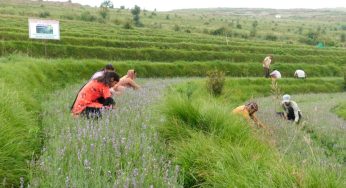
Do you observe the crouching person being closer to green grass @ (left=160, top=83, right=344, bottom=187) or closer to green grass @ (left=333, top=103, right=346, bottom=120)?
green grass @ (left=160, top=83, right=344, bottom=187)

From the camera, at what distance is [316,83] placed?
27656mm

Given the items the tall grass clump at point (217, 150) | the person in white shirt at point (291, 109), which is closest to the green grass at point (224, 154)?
the tall grass clump at point (217, 150)

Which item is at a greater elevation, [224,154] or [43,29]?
[43,29]

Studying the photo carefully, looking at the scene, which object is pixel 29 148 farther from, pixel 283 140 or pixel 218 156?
pixel 283 140

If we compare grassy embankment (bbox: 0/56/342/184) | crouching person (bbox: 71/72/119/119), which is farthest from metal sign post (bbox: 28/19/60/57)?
crouching person (bbox: 71/72/119/119)

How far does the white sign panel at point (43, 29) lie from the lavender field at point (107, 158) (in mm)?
14106

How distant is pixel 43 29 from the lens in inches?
808

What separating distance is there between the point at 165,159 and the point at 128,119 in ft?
5.25

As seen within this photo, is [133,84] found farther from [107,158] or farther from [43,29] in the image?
[43,29]

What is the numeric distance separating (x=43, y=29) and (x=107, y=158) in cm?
1692

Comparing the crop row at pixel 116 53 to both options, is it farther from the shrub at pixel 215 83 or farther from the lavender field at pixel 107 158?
the lavender field at pixel 107 158

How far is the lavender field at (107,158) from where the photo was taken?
13.4 ft

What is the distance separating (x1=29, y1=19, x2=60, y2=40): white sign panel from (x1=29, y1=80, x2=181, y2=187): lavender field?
14.1m

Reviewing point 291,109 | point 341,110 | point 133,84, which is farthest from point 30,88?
point 341,110
